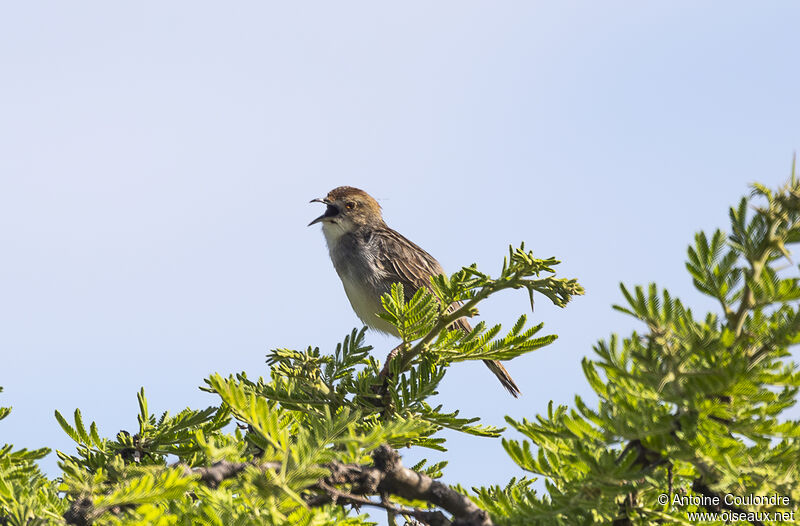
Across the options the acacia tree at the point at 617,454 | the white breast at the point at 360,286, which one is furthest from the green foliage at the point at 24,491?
the white breast at the point at 360,286

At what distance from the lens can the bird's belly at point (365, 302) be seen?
8406mm

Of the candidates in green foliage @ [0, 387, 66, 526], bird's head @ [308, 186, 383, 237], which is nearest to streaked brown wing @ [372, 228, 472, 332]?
bird's head @ [308, 186, 383, 237]

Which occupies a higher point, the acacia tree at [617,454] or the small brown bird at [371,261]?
the small brown bird at [371,261]

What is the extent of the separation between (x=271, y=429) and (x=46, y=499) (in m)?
0.86

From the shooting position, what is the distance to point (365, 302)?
8578mm

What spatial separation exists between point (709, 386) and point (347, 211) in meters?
8.21

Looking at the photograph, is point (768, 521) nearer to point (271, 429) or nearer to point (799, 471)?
point (799, 471)

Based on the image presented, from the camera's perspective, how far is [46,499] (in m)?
2.59

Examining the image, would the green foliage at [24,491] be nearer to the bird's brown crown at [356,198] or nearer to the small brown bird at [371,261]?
the small brown bird at [371,261]

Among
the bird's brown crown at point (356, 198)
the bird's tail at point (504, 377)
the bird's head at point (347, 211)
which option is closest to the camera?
the bird's tail at point (504, 377)

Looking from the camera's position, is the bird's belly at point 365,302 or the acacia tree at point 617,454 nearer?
the acacia tree at point 617,454

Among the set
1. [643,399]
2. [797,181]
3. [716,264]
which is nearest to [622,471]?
[643,399]

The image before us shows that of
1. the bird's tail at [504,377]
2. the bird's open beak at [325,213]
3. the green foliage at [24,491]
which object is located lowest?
the green foliage at [24,491]

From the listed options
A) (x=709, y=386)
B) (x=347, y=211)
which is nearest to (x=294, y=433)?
(x=709, y=386)
